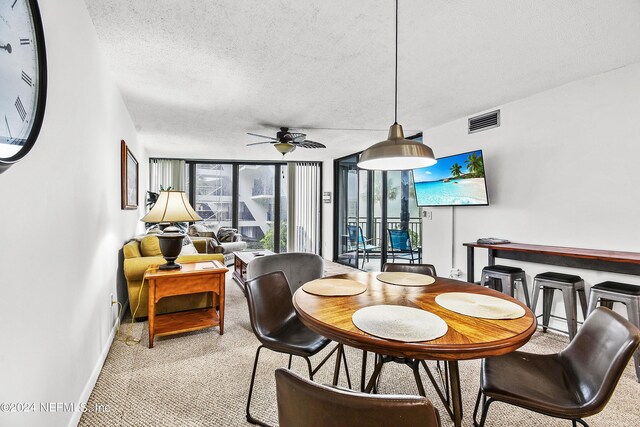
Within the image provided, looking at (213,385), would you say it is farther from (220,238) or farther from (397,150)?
(220,238)

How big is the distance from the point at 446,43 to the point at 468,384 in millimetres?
2436

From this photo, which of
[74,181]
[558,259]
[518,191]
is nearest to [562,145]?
[518,191]

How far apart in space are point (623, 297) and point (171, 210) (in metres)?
3.72

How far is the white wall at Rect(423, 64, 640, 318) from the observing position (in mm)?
2631

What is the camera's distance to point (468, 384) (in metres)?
2.11

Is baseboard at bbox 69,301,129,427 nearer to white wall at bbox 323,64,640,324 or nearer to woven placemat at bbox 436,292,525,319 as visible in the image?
woven placemat at bbox 436,292,525,319

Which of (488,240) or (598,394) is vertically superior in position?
(488,240)

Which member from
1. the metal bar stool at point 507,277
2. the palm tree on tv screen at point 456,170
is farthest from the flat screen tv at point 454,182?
the metal bar stool at point 507,277

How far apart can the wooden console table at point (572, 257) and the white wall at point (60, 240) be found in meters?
3.47

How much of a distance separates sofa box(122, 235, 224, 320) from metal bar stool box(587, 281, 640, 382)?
138 inches

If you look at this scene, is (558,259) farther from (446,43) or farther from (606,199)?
(446,43)

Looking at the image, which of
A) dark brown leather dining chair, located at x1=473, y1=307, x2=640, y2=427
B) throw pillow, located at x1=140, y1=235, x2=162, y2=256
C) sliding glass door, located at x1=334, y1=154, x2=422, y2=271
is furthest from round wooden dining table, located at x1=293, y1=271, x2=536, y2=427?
sliding glass door, located at x1=334, y1=154, x2=422, y2=271

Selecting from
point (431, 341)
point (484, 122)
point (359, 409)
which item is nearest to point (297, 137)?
point (484, 122)

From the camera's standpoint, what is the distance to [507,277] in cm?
306
